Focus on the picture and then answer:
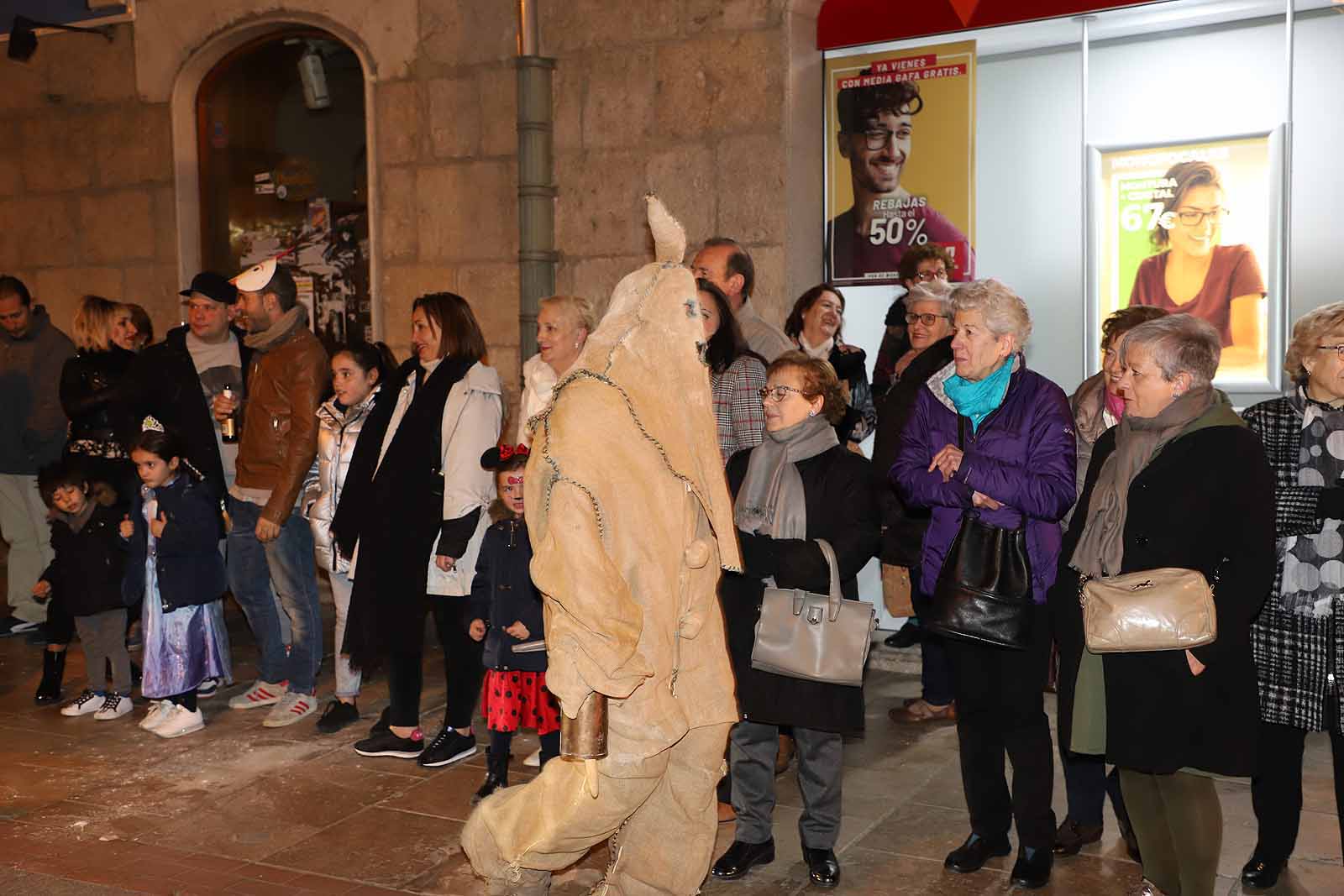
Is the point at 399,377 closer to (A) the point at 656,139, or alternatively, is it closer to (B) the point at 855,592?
(B) the point at 855,592

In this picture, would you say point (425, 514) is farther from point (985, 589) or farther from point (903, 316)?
point (903, 316)

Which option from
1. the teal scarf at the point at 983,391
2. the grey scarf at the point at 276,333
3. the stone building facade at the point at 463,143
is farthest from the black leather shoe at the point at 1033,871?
the grey scarf at the point at 276,333

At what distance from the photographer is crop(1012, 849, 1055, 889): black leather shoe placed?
4.52 meters

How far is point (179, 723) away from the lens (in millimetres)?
6559

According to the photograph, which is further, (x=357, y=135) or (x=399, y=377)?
(x=357, y=135)

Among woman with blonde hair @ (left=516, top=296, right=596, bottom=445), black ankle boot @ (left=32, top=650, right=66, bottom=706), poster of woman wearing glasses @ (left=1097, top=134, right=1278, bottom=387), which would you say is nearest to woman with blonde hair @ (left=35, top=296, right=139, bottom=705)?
black ankle boot @ (left=32, top=650, right=66, bottom=706)

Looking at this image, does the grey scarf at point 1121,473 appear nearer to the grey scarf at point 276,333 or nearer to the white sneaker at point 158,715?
the grey scarf at point 276,333

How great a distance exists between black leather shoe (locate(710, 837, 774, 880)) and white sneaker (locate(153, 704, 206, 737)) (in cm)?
318

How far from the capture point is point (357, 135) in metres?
10.1

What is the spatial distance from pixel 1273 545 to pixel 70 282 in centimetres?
979

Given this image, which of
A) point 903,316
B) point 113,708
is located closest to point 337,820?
point 113,708

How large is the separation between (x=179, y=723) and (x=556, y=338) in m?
2.83

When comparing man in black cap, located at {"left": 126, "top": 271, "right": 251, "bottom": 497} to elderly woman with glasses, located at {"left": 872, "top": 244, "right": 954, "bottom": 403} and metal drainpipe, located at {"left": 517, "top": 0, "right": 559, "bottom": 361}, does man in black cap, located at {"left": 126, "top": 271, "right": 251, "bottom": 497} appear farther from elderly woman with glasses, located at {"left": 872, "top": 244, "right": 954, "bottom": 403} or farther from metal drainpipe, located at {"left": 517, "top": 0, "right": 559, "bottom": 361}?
elderly woman with glasses, located at {"left": 872, "top": 244, "right": 954, "bottom": 403}

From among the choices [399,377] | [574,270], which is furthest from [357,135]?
[399,377]
